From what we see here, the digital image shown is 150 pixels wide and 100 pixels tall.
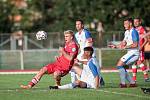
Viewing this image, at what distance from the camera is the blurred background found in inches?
1391

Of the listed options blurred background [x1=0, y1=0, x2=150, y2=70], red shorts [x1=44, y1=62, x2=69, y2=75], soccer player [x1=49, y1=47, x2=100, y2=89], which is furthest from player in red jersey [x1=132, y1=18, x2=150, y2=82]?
blurred background [x1=0, y1=0, x2=150, y2=70]

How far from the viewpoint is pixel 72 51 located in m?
18.2

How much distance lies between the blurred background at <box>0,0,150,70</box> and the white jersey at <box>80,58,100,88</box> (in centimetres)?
1672

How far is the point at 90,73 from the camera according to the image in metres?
17.6

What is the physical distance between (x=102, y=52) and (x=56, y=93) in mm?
19364

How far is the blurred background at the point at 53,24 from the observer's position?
35344 mm

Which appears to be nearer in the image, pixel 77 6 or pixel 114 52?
pixel 114 52

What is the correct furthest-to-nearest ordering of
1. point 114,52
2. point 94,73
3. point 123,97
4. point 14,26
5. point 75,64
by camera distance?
point 14,26, point 114,52, point 75,64, point 94,73, point 123,97

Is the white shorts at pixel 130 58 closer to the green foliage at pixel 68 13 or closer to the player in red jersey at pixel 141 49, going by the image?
the player in red jersey at pixel 141 49

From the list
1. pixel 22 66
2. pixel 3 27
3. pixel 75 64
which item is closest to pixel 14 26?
pixel 3 27

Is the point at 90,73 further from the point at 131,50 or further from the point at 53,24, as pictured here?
the point at 53,24

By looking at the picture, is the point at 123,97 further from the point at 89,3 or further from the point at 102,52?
the point at 89,3

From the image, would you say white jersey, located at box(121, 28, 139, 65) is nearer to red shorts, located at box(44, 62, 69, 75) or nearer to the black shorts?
red shorts, located at box(44, 62, 69, 75)

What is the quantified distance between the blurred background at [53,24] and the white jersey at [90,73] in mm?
16718
